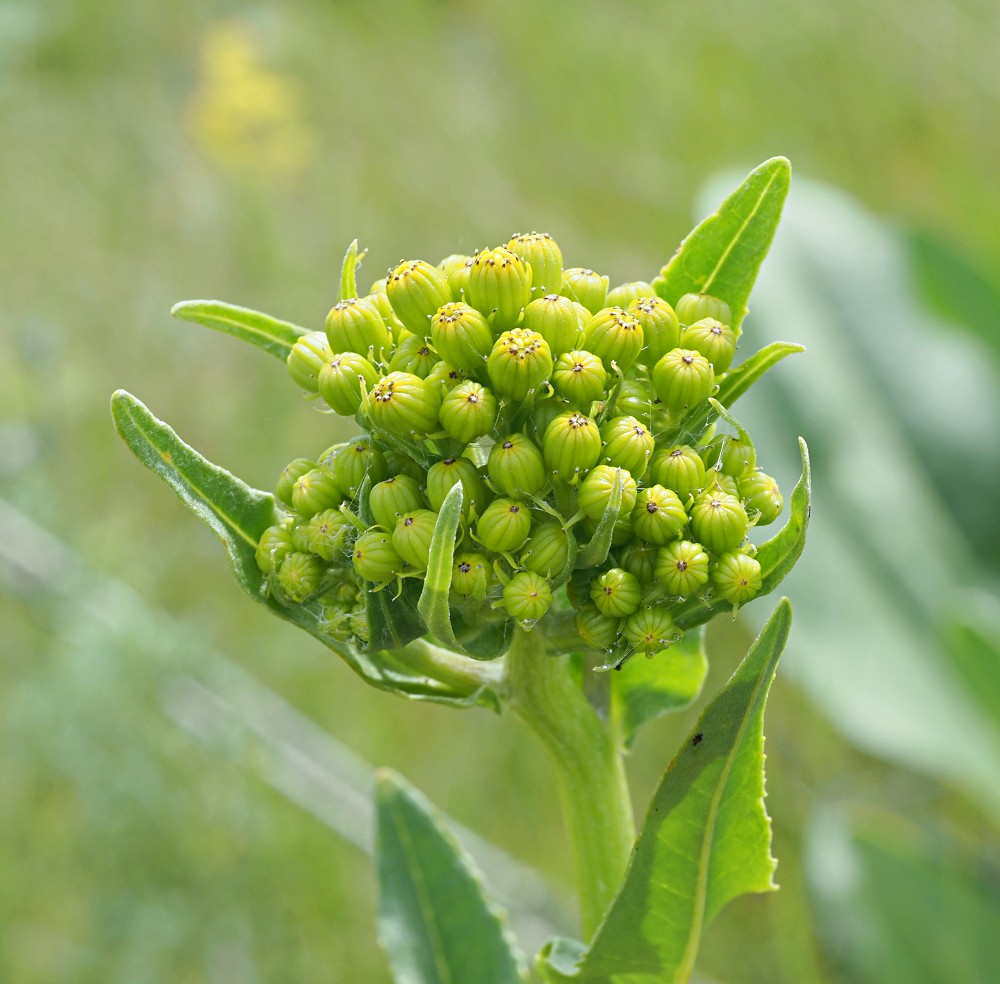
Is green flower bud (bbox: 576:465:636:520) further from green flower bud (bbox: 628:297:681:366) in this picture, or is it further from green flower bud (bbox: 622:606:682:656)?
green flower bud (bbox: 628:297:681:366)

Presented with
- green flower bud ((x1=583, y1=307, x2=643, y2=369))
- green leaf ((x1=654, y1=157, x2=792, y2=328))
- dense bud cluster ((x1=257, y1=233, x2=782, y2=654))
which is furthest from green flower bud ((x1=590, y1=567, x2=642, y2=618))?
green leaf ((x1=654, y1=157, x2=792, y2=328))

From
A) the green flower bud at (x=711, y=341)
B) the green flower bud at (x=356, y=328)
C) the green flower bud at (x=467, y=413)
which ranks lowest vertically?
the green flower bud at (x=356, y=328)

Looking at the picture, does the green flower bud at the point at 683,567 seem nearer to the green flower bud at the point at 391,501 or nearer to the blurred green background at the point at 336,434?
the green flower bud at the point at 391,501

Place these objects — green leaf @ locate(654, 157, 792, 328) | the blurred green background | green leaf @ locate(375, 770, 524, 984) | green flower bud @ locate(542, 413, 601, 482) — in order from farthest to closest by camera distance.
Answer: the blurred green background < green leaf @ locate(375, 770, 524, 984) < green leaf @ locate(654, 157, 792, 328) < green flower bud @ locate(542, 413, 601, 482)

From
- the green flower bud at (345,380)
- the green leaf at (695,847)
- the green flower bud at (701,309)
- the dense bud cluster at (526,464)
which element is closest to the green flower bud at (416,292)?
the dense bud cluster at (526,464)

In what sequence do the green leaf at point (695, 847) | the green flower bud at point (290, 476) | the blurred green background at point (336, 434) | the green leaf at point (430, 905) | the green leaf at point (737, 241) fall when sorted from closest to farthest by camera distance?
1. the green leaf at point (695, 847)
2. the green flower bud at point (290, 476)
3. the green leaf at point (737, 241)
4. the green leaf at point (430, 905)
5. the blurred green background at point (336, 434)

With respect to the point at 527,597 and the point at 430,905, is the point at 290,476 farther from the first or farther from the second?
the point at 430,905
